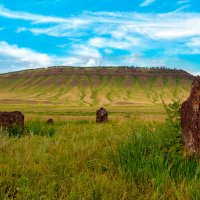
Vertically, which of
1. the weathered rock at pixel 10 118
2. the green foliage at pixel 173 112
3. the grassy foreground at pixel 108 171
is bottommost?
the grassy foreground at pixel 108 171

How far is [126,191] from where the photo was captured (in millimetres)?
5820

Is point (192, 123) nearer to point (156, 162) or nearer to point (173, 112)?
point (156, 162)

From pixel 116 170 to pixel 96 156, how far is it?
1.04m

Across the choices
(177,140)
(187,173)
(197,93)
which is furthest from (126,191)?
(197,93)

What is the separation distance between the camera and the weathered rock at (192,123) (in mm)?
6766

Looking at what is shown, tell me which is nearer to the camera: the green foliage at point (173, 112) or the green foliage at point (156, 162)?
the green foliage at point (156, 162)

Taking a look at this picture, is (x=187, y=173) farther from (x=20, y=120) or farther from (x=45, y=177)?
(x=20, y=120)

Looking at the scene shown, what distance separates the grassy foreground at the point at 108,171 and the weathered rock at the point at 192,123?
0.20 m

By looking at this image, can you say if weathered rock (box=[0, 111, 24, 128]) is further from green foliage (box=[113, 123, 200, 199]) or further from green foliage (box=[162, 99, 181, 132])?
green foliage (box=[113, 123, 200, 199])

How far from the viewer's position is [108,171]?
6.66m

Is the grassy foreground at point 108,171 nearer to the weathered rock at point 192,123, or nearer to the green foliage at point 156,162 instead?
the green foliage at point 156,162

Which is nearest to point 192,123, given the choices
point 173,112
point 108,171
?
point 108,171

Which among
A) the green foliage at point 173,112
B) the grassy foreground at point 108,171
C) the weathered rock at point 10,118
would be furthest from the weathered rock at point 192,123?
the weathered rock at point 10,118

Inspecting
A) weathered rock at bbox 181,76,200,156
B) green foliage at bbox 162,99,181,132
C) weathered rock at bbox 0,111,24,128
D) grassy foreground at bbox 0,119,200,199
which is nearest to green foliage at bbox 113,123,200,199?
grassy foreground at bbox 0,119,200,199
